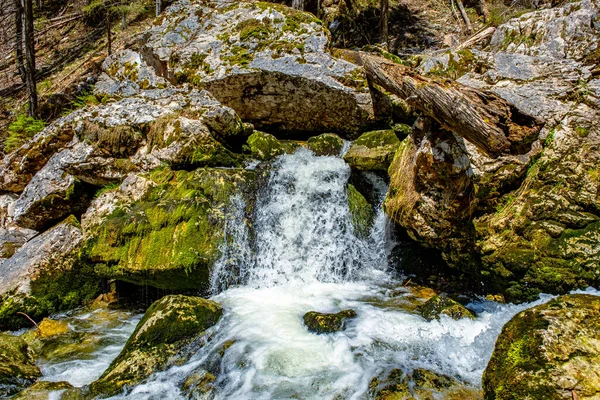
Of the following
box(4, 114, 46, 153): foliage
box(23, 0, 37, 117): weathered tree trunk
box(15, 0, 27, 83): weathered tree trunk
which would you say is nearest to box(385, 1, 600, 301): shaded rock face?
box(4, 114, 46, 153): foliage

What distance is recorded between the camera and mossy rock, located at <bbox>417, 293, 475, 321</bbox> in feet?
16.9

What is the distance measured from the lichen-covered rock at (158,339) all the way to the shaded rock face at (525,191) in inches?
151

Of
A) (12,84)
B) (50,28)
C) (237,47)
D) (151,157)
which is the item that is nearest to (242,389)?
(151,157)

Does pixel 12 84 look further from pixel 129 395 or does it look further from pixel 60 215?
pixel 129 395

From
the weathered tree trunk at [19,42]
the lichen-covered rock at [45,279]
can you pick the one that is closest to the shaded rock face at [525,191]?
the lichen-covered rock at [45,279]

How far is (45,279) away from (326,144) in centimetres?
706

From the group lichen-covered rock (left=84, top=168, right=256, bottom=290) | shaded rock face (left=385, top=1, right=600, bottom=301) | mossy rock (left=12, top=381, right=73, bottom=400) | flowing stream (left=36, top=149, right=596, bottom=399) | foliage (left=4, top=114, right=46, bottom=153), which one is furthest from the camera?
foliage (left=4, top=114, right=46, bottom=153)

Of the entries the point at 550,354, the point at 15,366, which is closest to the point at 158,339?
the point at 15,366

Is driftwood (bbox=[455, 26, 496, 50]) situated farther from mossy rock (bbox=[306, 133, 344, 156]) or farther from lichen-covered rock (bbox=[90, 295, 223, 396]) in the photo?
lichen-covered rock (bbox=[90, 295, 223, 396])

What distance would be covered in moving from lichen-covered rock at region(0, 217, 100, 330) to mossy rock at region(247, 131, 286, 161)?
435 centimetres

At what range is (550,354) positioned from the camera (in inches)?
110

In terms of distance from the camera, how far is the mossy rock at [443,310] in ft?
16.9

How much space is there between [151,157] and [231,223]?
9.04 feet

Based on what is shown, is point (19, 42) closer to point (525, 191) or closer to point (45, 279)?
point (45, 279)
